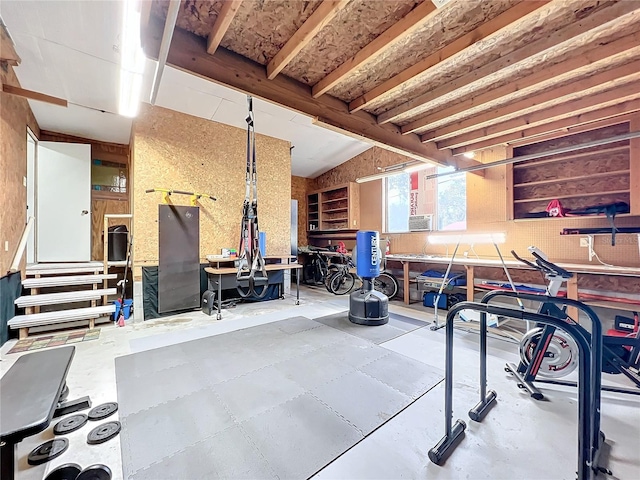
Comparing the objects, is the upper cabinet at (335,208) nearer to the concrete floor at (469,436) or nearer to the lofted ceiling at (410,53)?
the lofted ceiling at (410,53)

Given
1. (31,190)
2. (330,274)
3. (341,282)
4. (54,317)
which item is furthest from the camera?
(330,274)

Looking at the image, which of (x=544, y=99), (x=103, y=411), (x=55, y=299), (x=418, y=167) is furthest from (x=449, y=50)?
(x=55, y=299)

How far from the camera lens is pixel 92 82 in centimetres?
386

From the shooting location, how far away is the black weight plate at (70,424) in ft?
6.31

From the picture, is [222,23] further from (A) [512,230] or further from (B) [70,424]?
(A) [512,230]

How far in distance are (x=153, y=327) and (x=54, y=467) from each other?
110 inches

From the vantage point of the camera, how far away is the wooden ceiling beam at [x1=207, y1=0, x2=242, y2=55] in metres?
1.76

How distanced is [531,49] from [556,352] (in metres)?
2.64

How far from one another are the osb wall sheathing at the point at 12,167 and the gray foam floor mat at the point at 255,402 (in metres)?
2.37

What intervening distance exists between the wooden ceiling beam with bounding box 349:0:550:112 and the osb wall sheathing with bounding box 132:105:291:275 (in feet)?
11.0

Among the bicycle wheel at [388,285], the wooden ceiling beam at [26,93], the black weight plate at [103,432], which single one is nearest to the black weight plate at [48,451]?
the black weight plate at [103,432]

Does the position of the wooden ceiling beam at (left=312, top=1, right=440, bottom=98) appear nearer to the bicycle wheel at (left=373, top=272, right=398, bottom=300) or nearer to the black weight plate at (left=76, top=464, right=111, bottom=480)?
the black weight plate at (left=76, top=464, right=111, bottom=480)

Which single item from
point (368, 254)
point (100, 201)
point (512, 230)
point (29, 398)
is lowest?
point (29, 398)

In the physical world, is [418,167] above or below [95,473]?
above
